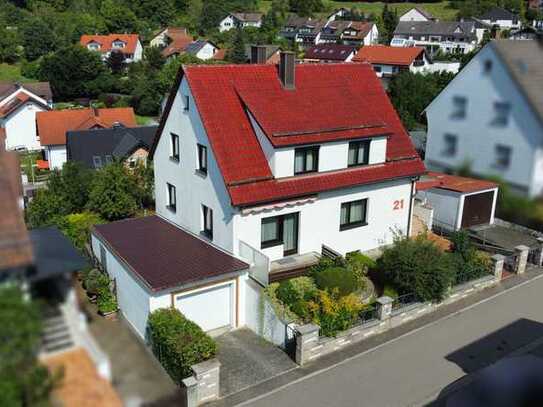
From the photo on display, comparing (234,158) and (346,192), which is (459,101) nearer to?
(234,158)

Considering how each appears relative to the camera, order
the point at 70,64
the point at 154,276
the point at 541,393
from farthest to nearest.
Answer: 1. the point at 70,64
2. the point at 154,276
3. the point at 541,393

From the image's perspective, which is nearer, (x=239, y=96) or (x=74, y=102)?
(x=239, y=96)

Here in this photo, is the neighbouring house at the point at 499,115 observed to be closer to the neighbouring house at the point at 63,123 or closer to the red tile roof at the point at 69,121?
the neighbouring house at the point at 63,123

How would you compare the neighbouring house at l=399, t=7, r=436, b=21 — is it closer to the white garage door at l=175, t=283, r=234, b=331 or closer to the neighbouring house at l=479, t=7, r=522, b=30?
the neighbouring house at l=479, t=7, r=522, b=30

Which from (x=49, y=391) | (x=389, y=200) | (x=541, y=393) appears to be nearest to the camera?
(x=49, y=391)

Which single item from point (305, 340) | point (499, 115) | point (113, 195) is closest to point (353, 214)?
point (305, 340)

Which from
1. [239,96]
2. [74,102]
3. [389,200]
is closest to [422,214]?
[389,200]
